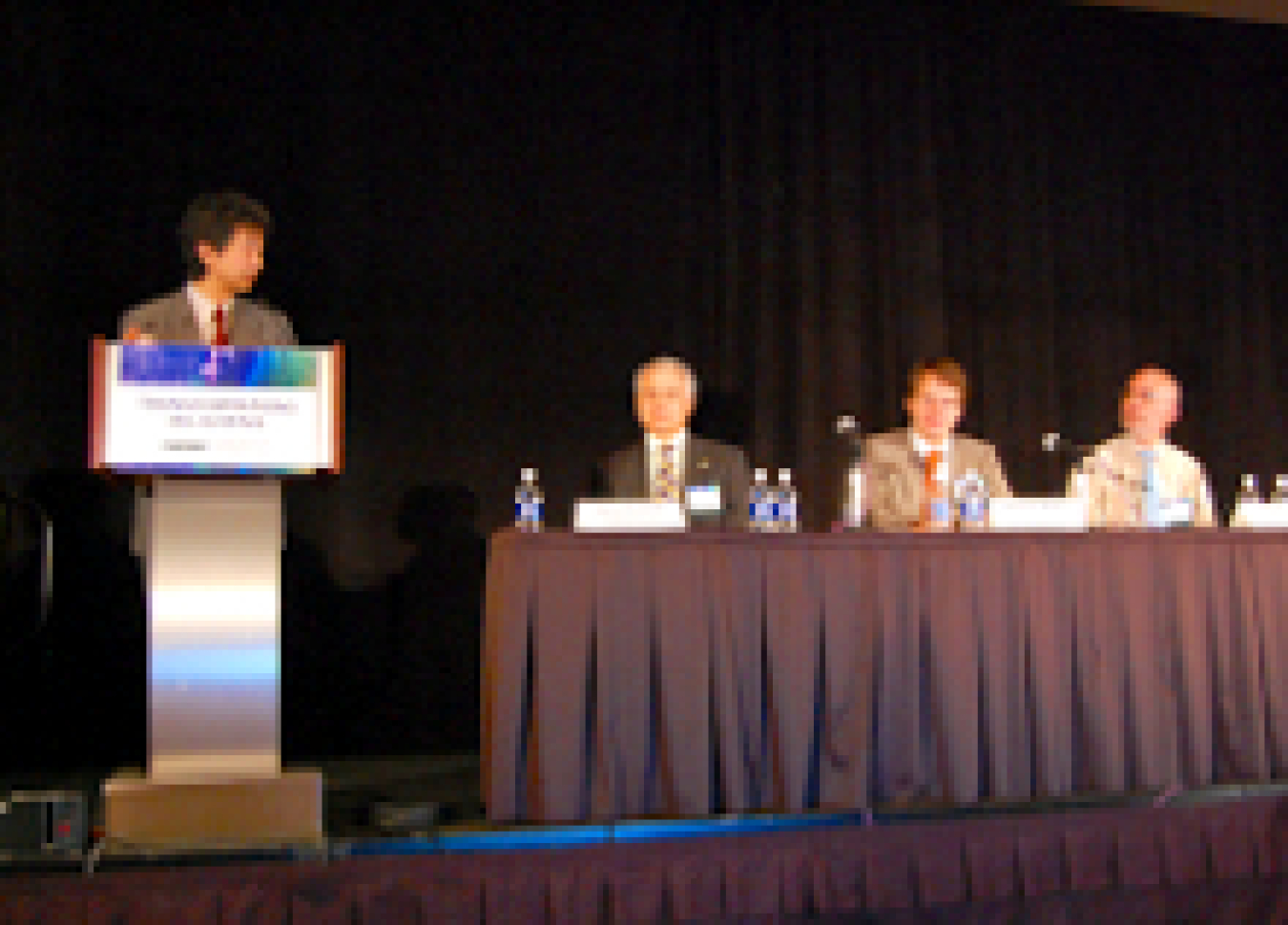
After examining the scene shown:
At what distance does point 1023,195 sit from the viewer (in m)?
4.45

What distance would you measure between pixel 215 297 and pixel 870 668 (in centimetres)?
165

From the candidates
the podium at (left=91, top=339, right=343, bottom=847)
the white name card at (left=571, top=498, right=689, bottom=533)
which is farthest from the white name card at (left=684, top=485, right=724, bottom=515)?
the podium at (left=91, top=339, right=343, bottom=847)

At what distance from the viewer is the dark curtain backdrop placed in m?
3.56

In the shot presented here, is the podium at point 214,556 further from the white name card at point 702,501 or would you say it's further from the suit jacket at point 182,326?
the white name card at point 702,501

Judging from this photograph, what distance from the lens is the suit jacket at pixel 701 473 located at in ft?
10.6

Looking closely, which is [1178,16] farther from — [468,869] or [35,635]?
[35,635]

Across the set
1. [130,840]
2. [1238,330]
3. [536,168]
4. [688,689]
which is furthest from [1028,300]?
[130,840]

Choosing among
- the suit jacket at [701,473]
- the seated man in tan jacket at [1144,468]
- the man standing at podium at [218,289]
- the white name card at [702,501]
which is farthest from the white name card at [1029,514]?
the man standing at podium at [218,289]

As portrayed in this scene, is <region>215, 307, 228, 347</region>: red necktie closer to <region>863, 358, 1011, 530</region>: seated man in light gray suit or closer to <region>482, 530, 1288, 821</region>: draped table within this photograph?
<region>482, 530, 1288, 821</region>: draped table

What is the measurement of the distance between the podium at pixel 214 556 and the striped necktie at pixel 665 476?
1.00m

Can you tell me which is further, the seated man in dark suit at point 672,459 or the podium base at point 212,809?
the seated man in dark suit at point 672,459

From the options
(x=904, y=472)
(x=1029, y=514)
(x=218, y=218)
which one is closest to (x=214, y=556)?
(x=218, y=218)

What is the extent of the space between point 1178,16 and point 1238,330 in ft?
4.10

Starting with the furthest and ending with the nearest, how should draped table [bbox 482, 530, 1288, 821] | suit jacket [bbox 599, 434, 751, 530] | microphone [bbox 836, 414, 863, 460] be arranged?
microphone [bbox 836, 414, 863, 460], suit jacket [bbox 599, 434, 751, 530], draped table [bbox 482, 530, 1288, 821]
